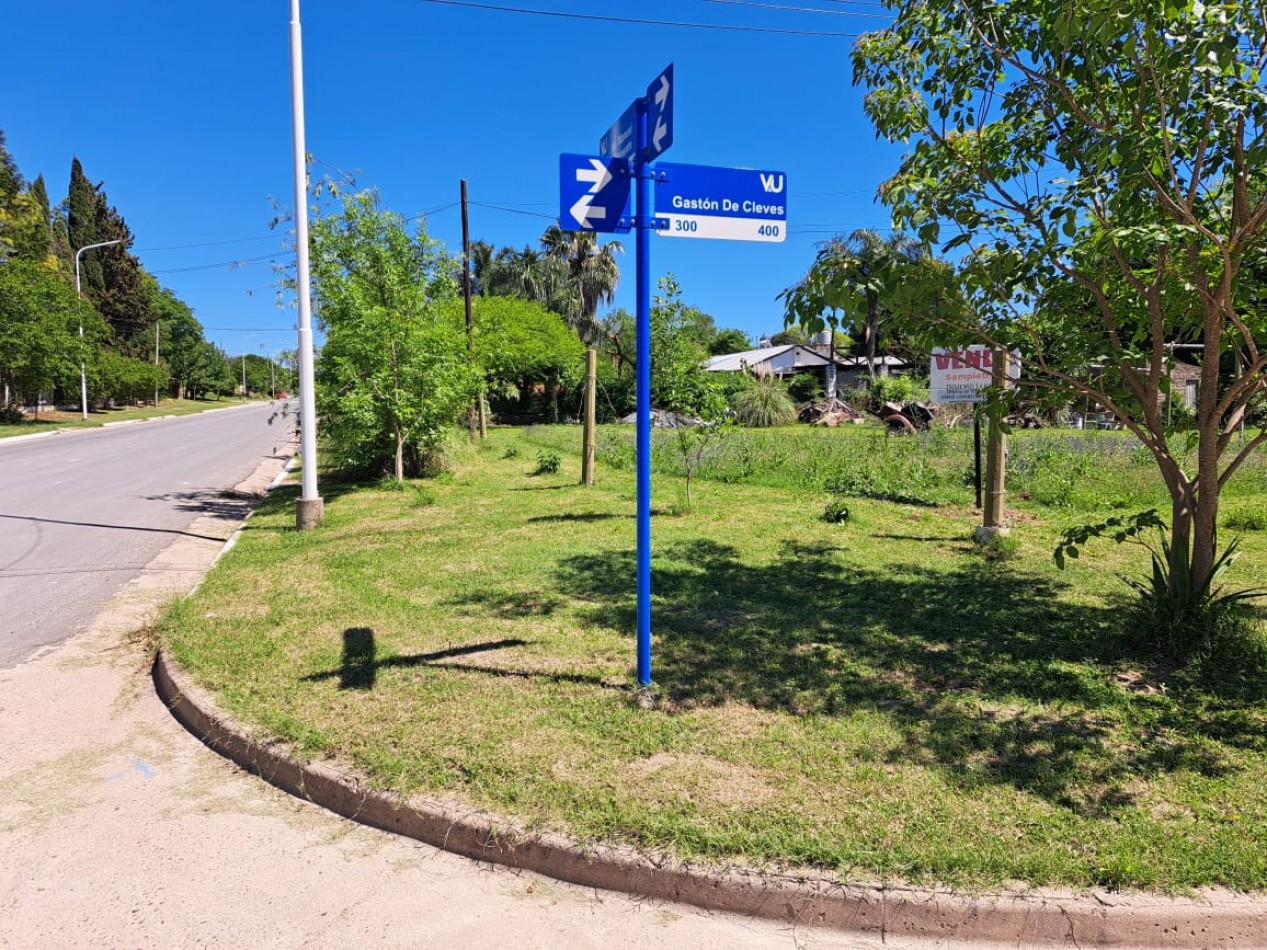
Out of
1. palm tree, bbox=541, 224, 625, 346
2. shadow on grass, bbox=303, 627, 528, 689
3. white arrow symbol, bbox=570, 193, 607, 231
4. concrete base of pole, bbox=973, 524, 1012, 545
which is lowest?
shadow on grass, bbox=303, 627, 528, 689

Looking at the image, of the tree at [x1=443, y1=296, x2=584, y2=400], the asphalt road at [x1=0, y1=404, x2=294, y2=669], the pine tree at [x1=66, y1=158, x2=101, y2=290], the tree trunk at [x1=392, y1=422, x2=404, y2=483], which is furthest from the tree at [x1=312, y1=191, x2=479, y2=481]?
the pine tree at [x1=66, y1=158, x2=101, y2=290]

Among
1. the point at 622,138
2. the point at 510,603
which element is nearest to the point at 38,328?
the point at 510,603

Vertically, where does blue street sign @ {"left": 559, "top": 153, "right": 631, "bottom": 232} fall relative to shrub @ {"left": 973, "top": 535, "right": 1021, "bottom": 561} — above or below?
above

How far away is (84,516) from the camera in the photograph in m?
10.3

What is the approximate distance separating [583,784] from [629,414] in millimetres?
28597

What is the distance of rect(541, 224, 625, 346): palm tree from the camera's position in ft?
161

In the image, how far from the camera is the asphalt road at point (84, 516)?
610 cm

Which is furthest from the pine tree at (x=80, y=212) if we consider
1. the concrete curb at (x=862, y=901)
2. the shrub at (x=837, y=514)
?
the concrete curb at (x=862, y=901)

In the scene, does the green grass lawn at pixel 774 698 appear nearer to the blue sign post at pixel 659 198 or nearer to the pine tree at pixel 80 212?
the blue sign post at pixel 659 198

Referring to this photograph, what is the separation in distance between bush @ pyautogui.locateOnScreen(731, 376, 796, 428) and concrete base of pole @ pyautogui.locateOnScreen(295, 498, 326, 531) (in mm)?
23959

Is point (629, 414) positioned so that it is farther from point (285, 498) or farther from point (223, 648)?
point (223, 648)

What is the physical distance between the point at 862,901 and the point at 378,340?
10806mm

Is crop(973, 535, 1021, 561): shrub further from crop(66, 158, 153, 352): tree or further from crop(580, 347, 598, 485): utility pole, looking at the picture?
crop(66, 158, 153, 352): tree

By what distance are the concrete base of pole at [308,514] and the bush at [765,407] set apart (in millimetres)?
23959
